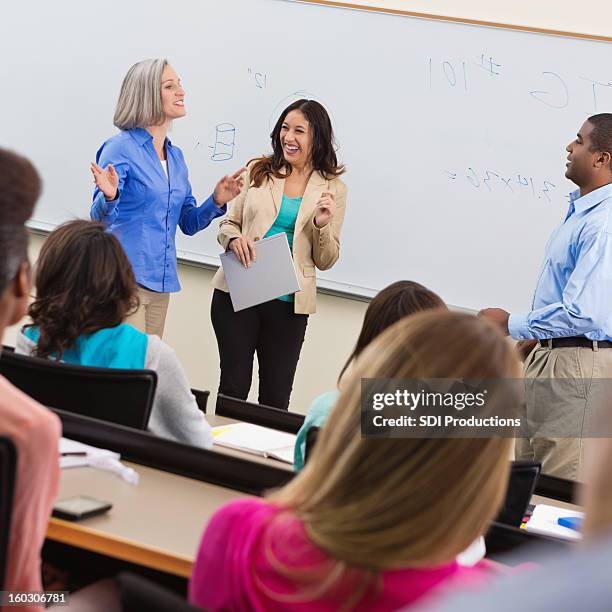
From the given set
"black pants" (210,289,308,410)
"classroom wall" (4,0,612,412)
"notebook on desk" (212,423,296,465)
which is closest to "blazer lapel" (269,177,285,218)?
"black pants" (210,289,308,410)

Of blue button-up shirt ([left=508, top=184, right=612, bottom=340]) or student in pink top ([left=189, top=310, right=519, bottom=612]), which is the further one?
blue button-up shirt ([left=508, top=184, right=612, bottom=340])

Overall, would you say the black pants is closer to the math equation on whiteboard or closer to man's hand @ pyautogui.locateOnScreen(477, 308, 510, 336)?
man's hand @ pyautogui.locateOnScreen(477, 308, 510, 336)

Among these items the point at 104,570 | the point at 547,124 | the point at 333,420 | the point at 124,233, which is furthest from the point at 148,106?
the point at 333,420

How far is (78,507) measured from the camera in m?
1.53

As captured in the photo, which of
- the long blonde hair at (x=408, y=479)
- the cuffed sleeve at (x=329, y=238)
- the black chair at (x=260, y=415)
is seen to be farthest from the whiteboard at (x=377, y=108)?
the long blonde hair at (x=408, y=479)

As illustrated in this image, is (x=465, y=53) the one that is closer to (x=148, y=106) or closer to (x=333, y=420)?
(x=148, y=106)

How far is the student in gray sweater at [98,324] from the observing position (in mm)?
2209

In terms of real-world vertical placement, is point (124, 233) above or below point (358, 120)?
below

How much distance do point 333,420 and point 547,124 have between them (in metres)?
3.26

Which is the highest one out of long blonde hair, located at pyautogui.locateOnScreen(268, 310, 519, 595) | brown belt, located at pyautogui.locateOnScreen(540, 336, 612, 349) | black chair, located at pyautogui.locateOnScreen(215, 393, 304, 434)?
long blonde hair, located at pyautogui.locateOnScreen(268, 310, 519, 595)

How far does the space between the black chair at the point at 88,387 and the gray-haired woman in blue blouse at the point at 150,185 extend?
1797 mm

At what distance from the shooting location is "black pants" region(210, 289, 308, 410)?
13.0 feet

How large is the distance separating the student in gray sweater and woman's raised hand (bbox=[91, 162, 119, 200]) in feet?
4.65

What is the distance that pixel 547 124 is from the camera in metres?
4.05
